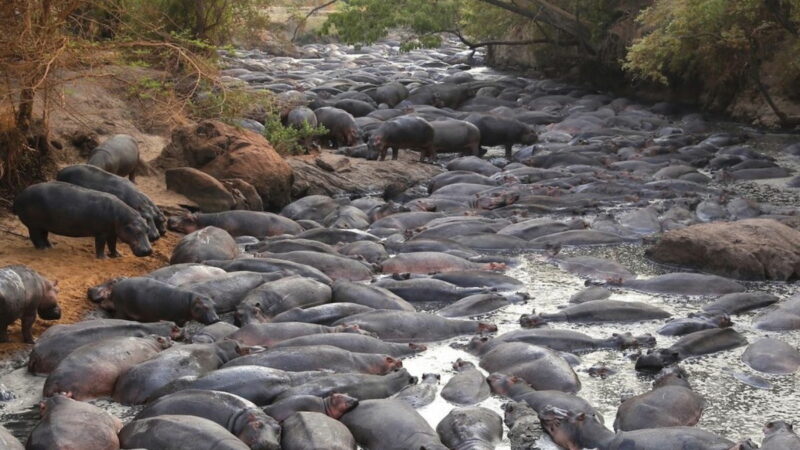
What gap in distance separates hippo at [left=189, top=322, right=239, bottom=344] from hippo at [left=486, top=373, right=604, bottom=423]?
83.9 inches

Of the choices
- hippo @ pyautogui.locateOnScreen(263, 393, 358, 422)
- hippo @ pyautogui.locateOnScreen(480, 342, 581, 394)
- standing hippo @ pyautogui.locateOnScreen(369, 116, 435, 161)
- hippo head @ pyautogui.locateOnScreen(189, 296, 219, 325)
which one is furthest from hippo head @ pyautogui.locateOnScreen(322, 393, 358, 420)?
standing hippo @ pyautogui.locateOnScreen(369, 116, 435, 161)

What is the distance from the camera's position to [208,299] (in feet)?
28.9

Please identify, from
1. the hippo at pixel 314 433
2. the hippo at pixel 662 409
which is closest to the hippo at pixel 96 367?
the hippo at pixel 314 433

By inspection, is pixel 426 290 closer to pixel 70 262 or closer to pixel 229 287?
pixel 229 287

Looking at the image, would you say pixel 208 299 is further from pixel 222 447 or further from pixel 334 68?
pixel 334 68

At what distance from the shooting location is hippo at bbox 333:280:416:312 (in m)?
9.05

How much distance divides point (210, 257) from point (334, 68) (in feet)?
75.5

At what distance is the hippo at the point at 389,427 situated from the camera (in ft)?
20.4

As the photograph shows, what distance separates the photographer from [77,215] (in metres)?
9.84

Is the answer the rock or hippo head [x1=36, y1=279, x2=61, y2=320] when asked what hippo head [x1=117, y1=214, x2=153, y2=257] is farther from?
the rock

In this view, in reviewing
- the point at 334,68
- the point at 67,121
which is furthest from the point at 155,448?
the point at 334,68

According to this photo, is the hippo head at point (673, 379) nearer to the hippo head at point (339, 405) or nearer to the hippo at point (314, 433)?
the hippo head at point (339, 405)

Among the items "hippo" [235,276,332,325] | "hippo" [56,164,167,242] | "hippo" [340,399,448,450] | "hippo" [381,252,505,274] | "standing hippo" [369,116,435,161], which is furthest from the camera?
"standing hippo" [369,116,435,161]

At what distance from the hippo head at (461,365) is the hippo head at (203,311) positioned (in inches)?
84.2
